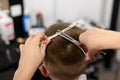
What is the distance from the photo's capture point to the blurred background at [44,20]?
5.80 feet

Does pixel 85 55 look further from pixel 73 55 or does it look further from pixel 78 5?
pixel 78 5

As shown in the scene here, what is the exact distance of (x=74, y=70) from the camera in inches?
40.3

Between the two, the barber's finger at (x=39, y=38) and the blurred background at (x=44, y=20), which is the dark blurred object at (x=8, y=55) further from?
the barber's finger at (x=39, y=38)

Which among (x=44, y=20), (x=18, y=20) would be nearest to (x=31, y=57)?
(x=18, y=20)

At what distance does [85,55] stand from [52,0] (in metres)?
1.19

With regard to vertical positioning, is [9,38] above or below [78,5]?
below

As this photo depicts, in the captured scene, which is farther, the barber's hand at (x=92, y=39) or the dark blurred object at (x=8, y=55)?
the dark blurred object at (x=8, y=55)

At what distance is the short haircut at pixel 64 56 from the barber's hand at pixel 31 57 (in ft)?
0.19

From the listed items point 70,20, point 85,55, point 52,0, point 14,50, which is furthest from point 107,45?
point 70,20

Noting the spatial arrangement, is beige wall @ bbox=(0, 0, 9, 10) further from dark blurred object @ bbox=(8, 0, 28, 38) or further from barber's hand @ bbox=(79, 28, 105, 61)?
barber's hand @ bbox=(79, 28, 105, 61)

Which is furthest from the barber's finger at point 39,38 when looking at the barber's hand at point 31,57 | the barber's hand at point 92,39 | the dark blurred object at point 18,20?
the dark blurred object at point 18,20

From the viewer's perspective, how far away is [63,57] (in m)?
0.99

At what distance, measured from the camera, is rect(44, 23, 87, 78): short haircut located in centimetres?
98

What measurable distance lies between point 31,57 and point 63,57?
0.42ft
